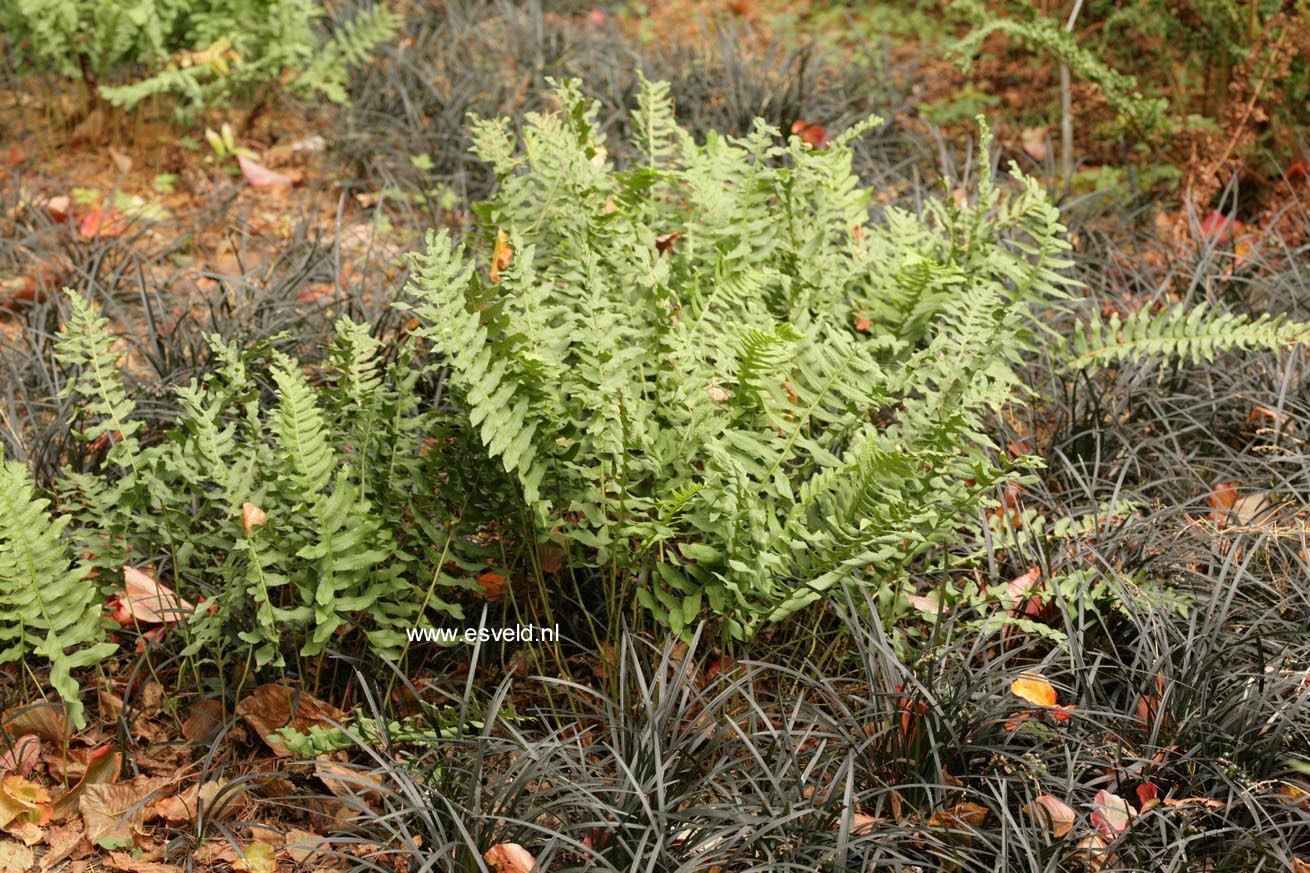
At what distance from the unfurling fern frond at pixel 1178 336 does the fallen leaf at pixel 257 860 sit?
228 cm

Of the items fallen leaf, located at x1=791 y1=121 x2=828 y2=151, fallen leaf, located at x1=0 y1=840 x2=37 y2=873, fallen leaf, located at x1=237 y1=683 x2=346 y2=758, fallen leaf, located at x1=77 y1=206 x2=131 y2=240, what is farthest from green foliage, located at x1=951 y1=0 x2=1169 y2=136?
fallen leaf, located at x1=0 y1=840 x2=37 y2=873

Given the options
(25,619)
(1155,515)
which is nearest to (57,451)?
(25,619)

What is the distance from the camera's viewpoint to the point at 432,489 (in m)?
2.50

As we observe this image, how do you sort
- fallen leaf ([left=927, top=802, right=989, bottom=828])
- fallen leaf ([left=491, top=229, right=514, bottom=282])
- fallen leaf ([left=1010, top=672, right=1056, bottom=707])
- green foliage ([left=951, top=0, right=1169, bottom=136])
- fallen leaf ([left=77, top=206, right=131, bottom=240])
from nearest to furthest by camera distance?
fallen leaf ([left=927, top=802, right=989, bottom=828]), fallen leaf ([left=1010, top=672, right=1056, bottom=707]), fallen leaf ([left=491, top=229, right=514, bottom=282]), green foliage ([left=951, top=0, right=1169, bottom=136]), fallen leaf ([left=77, top=206, right=131, bottom=240])

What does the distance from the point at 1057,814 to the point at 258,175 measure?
3.50 m

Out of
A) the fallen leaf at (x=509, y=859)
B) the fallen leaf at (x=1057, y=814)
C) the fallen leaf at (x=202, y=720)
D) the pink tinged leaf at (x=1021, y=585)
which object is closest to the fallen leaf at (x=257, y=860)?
the fallen leaf at (x=202, y=720)

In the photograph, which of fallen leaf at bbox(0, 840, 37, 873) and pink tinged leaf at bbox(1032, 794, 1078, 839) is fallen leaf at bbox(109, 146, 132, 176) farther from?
pink tinged leaf at bbox(1032, 794, 1078, 839)

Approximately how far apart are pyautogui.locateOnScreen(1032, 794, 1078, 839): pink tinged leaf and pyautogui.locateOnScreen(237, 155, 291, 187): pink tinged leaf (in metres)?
3.45

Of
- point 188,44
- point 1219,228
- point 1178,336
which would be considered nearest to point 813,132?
point 1219,228

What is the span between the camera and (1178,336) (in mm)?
3166

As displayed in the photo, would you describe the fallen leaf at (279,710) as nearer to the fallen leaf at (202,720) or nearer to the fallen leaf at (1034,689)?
the fallen leaf at (202,720)

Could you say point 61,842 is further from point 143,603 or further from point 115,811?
point 143,603

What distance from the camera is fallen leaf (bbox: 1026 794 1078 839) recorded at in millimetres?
2225

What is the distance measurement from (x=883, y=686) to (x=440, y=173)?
9.42 ft
